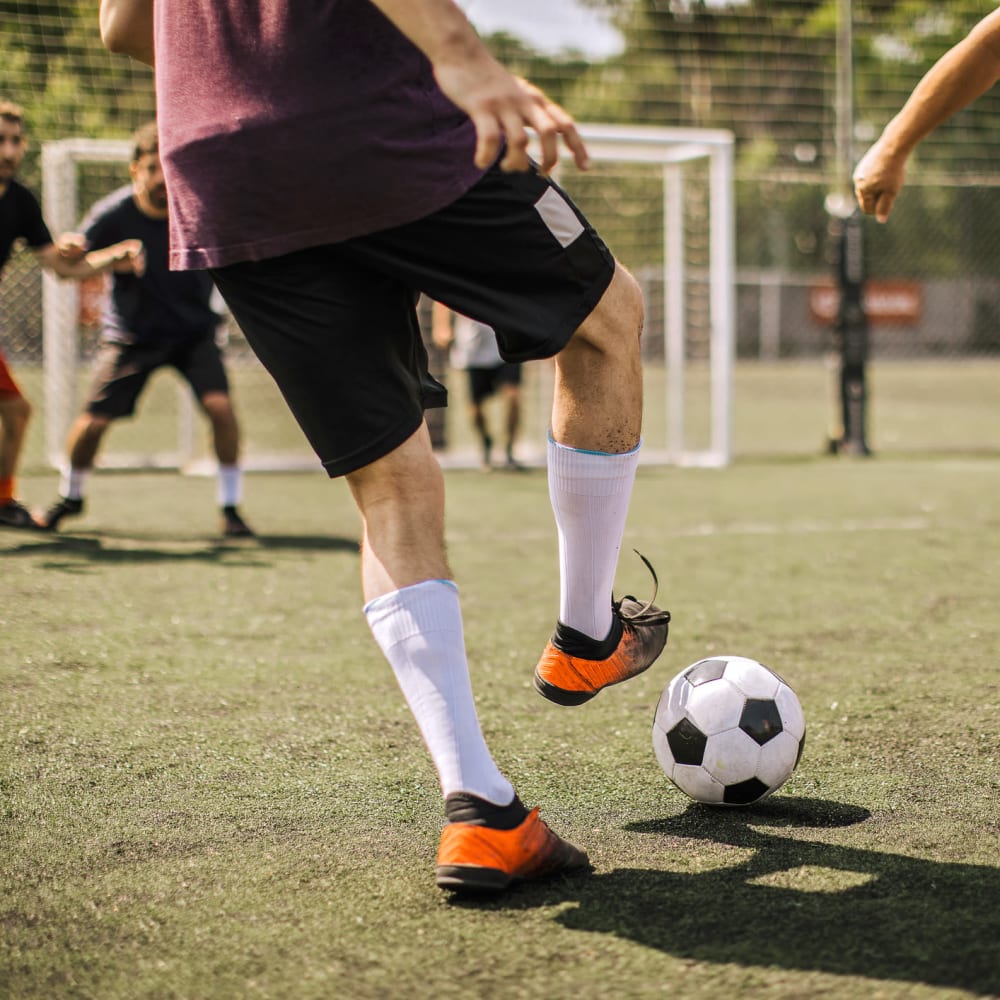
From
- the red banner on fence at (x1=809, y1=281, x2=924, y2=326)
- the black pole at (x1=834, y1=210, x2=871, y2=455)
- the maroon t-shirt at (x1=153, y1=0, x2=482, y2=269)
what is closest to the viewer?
the maroon t-shirt at (x1=153, y1=0, x2=482, y2=269)

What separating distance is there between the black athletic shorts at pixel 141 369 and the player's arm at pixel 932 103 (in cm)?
458

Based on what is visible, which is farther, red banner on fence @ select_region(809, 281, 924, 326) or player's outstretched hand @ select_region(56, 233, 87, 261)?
red banner on fence @ select_region(809, 281, 924, 326)

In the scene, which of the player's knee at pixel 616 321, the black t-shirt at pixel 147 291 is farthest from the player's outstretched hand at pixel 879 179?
the black t-shirt at pixel 147 291

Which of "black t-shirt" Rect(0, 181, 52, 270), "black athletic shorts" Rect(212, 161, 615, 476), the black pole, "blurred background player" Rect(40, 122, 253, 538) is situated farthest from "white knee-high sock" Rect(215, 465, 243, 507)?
the black pole

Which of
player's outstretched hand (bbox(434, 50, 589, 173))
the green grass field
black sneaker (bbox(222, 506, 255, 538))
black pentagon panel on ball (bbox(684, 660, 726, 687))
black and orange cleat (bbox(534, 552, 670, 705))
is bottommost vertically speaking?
the green grass field

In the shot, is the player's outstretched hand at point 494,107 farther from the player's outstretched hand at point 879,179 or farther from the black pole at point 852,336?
the black pole at point 852,336

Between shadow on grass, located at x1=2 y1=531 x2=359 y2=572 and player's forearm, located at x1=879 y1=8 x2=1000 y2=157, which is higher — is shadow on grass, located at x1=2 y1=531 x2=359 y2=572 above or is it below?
below

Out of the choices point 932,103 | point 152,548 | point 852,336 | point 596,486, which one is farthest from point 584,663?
point 852,336

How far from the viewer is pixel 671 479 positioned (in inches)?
385

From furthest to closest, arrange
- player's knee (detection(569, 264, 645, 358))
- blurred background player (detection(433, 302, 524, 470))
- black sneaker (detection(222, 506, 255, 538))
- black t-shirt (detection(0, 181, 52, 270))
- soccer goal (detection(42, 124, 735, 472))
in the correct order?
soccer goal (detection(42, 124, 735, 472))
blurred background player (detection(433, 302, 524, 470))
black sneaker (detection(222, 506, 255, 538))
black t-shirt (detection(0, 181, 52, 270))
player's knee (detection(569, 264, 645, 358))

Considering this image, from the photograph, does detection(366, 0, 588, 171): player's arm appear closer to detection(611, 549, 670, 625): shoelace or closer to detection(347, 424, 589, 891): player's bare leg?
detection(347, 424, 589, 891): player's bare leg

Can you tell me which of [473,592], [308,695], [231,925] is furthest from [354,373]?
[473,592]

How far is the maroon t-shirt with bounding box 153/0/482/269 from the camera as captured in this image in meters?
1.96

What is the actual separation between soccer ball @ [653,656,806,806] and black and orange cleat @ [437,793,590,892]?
0.46 m
